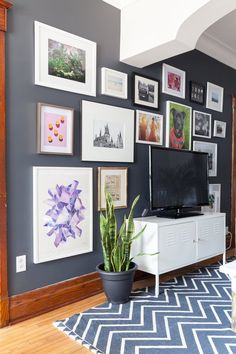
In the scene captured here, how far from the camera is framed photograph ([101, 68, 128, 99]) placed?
266 centimetres

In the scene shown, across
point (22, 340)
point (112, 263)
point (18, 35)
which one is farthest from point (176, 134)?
point (22, 340)

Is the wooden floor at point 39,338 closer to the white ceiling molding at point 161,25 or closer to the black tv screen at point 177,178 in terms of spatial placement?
the black tv screen at point 177,178

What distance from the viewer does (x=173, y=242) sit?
2738 millimetres

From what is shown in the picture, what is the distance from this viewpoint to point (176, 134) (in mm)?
3385

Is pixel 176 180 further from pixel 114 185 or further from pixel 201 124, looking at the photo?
pixel 201 124

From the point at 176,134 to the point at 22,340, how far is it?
7.97 ft

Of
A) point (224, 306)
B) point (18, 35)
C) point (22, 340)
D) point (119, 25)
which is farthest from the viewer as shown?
point (119, 25)

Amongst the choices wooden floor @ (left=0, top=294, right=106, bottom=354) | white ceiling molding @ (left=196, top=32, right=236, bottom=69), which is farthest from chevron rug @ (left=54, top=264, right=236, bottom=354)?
white ceiling molding @ (left=196, top=32, right=236, bottom=69)

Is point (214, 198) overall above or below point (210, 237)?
above

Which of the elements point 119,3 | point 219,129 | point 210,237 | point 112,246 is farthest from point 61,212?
point 219,129

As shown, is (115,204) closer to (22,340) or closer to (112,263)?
(112,263)

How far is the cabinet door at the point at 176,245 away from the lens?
2639 millimetres

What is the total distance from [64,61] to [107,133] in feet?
2.24

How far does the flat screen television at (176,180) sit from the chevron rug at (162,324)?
Answer: 777 mm
